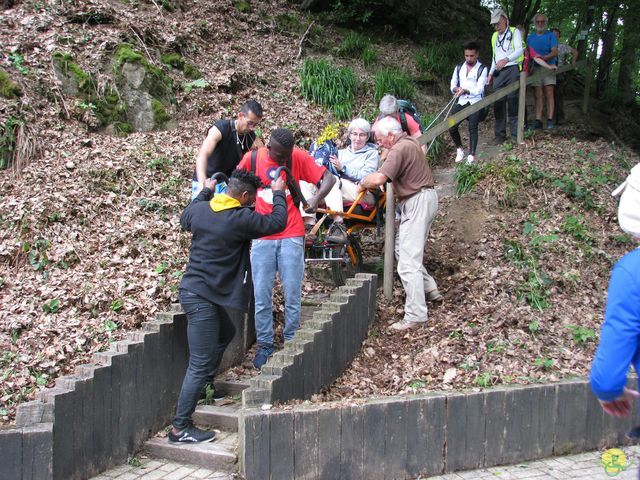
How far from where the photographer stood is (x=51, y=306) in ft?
19.7

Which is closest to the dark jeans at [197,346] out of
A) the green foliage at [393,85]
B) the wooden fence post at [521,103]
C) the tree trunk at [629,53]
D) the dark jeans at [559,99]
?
the wooden fence post at [521,103]

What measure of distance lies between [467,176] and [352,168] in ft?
7.03

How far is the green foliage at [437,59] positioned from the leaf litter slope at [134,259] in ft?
13.2

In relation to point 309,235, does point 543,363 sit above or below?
below

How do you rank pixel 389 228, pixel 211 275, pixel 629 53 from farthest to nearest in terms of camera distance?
pixel 629 53 → pixel 389 228 → pixel 211 275

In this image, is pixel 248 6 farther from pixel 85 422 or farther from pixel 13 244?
pixel 85 422

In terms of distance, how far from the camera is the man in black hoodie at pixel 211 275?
4.75 m

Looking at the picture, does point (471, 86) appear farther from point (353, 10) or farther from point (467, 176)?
point (353, 10)

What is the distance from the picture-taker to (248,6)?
45.4 ft

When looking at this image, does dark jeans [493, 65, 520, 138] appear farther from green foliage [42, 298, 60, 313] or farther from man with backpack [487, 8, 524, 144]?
green foliage [42, 298, 60, 313]

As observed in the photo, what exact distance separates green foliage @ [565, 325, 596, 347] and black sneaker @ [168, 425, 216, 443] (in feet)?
10.6

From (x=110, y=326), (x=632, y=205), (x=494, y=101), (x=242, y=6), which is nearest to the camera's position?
(x=632, y=205)

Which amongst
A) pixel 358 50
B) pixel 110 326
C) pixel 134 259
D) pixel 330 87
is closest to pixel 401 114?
pixel 134 259

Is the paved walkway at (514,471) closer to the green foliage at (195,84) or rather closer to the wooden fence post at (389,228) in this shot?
the wooden fence post at (389,228)
